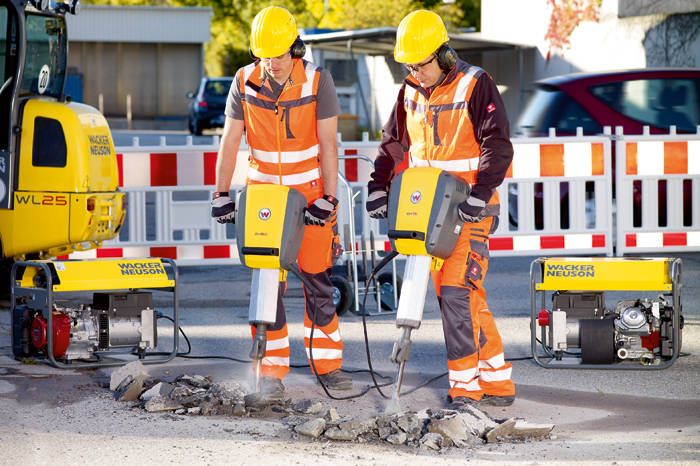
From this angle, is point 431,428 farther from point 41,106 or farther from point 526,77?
point 526,77

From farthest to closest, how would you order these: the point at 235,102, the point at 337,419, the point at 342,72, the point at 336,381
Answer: the point at 342,72 < the point at 336,381 < the point at 235,102 < the point at 337,419

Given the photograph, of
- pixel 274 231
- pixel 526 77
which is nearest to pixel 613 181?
pixel 274 231

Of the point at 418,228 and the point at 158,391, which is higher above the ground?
the point at 418,228

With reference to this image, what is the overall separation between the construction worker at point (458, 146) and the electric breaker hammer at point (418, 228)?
5.8 inches

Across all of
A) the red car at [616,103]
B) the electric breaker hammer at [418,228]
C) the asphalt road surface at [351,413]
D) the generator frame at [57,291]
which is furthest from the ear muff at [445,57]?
the red car at [616,103]

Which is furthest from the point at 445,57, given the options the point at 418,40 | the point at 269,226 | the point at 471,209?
the point at 269,226

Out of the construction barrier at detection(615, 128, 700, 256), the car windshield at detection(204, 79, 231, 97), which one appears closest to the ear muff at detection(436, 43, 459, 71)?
the construction barrier at detection(615, 128, 700, 256)

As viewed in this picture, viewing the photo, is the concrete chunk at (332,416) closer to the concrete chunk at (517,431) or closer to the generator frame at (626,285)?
the concrete chunk at (517,431)

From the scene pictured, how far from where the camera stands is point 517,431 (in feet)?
21.6

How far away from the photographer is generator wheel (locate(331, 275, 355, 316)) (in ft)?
33.7

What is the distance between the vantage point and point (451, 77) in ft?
23.5

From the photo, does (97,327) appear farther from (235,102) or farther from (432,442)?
(432,442)

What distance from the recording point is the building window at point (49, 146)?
32.8 ft

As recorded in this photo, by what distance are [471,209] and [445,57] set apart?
789 millimetres
